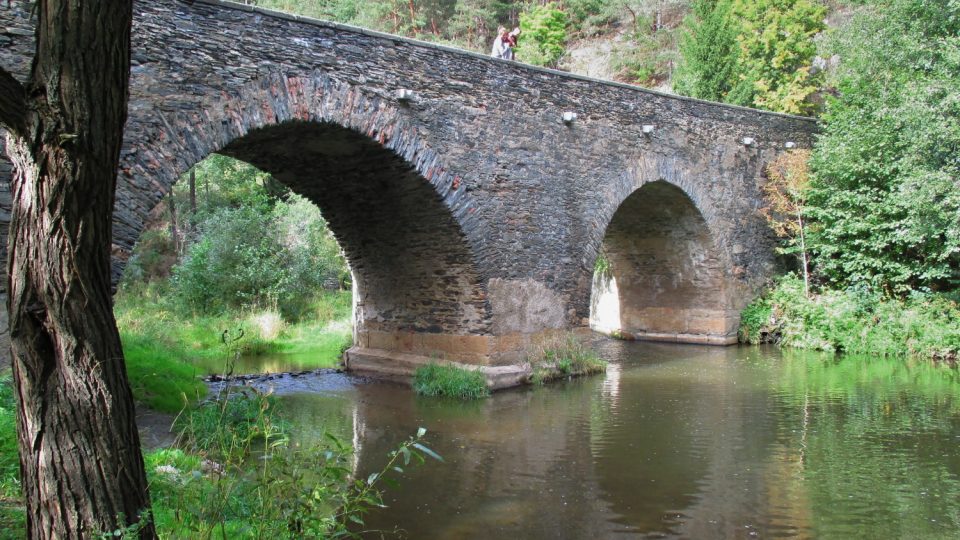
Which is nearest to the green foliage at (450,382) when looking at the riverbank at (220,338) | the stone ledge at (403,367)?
the stone ledge at (403,367)

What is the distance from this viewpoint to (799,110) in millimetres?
19359

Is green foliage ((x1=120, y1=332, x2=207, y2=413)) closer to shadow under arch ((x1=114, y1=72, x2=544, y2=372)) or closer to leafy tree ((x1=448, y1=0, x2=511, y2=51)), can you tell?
shadow under arch ((x1=114, y1=72, x2=544, y2=372))

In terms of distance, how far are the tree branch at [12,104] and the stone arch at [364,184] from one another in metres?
4.24

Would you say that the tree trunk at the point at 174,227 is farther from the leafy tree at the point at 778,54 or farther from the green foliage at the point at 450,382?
the leafy tree at the point at 778,54

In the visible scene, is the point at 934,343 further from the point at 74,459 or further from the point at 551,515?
the point at 74,459

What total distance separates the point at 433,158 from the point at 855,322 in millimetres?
8659

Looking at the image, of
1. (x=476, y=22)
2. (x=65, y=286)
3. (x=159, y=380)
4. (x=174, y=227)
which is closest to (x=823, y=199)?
(x=159, y=380)

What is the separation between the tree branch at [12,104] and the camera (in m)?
2.30

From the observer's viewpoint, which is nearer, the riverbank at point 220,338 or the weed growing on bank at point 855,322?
the riverbank at point 220,338

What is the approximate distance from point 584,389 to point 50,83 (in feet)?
26.9

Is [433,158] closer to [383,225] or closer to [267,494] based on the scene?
[383,225]

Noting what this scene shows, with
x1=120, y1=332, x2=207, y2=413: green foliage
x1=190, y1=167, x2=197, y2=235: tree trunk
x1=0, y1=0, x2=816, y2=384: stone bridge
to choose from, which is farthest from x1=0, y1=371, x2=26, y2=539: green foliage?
x1=190, y1=167, x2=197, y2=235: tree trunk

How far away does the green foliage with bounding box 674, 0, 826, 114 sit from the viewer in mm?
19078

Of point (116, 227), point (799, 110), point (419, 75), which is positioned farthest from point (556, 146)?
point (799, 110)
